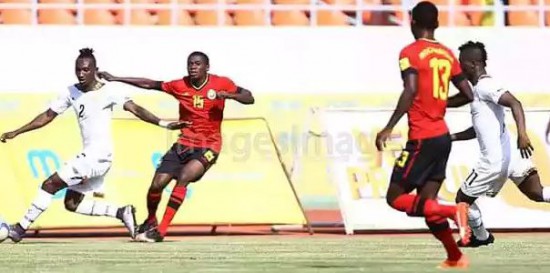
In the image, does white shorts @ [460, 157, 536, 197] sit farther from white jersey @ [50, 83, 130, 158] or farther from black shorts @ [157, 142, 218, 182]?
white jersey @ [50, 83, 130, 158]

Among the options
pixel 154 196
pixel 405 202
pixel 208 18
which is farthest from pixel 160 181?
pixel 208 18

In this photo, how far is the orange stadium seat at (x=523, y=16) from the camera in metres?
24.1

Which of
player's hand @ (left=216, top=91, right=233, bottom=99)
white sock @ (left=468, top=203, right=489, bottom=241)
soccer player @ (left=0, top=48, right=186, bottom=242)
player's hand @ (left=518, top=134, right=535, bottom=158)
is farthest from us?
soccer player @ (left=0, top=48, right=186, bottom=242)

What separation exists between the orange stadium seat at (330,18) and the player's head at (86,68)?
9.70m

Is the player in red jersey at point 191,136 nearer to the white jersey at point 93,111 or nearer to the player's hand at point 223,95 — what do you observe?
the player's hand at point 223,95

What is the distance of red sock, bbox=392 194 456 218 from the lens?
10719 millimetres

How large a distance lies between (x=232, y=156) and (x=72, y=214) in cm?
194

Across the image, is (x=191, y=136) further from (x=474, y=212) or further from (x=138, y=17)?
(x=138, y=17)

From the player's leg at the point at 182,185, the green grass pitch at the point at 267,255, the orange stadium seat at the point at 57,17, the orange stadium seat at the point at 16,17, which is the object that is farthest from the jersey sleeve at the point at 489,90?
the orange stadium seat at the point at 16,17

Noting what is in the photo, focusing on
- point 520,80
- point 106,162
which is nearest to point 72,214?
point 106,162

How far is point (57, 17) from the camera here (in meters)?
23.7

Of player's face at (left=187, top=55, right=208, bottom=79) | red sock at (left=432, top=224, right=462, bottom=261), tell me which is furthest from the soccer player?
red sock at (left=432, top=224, right=462, bottom=261)

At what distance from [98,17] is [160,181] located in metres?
9.39

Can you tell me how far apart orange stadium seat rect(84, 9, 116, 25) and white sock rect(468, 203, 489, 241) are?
11.3m
